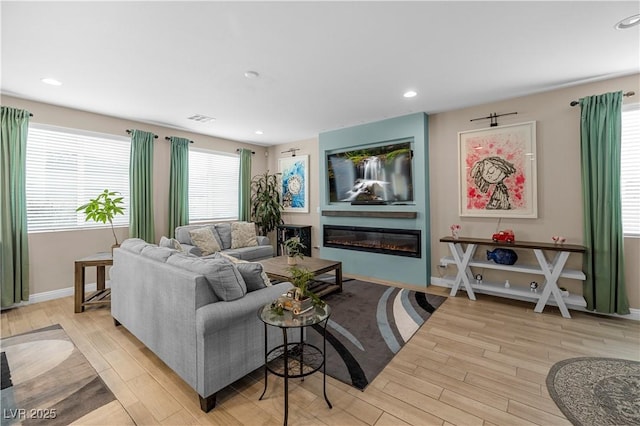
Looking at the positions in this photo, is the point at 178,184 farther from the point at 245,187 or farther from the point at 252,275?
the point at 252,275

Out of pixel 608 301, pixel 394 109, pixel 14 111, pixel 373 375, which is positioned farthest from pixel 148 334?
pixel 608 301

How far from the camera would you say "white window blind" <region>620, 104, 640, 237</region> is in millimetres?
3180

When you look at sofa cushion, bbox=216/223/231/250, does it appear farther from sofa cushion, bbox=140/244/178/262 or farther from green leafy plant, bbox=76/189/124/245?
sofa cushion, bbox=140/244/178/262

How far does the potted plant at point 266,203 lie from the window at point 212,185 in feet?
1.45

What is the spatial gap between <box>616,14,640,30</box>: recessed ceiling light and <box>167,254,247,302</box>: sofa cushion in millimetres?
3604

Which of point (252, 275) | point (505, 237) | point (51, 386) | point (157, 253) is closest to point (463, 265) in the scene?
point (505, 237)

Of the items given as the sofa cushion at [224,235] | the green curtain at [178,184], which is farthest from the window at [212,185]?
the sofa cushion at [224,235]

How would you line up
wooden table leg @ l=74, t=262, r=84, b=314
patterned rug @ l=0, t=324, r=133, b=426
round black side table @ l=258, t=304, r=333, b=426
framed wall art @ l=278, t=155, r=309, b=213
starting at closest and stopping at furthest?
round black side table @ l=258, t=304, r=333, b=426
patterned rug @ l=0, t=324, r=133, b=426
wooden table leg @ l=74, t=262, r=84, b=314
framed wall art @ l=278, t=155, r=309, b=213

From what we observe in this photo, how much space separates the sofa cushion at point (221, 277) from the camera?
1.96 metres

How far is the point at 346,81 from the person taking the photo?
3244 mm

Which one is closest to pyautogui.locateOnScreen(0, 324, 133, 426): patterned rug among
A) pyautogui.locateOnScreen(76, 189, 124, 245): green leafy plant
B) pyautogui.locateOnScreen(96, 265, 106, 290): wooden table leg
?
pyautogui.locateOnScreen(96, 265, 106, 290): wooden table leg

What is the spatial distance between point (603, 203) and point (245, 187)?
5.84 m

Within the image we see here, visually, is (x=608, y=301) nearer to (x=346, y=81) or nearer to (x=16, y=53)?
(x=346, y=81)

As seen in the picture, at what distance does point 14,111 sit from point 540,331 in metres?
6.73
